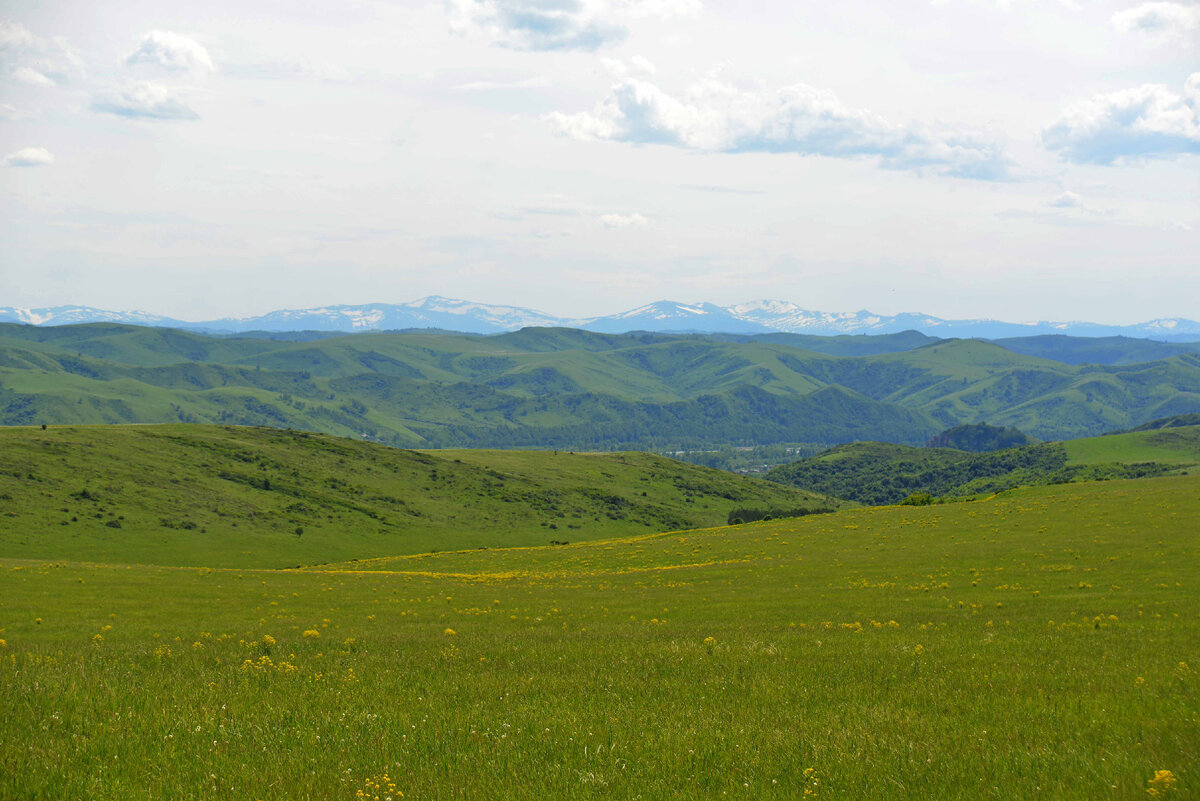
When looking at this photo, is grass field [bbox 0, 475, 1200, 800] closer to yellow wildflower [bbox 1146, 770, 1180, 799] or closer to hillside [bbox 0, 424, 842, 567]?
yellow wildflower [bbox 1146, 770, 1180, 799]

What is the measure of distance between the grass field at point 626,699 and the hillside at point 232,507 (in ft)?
311

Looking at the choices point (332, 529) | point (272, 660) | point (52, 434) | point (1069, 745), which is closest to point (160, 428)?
point (52, 434)

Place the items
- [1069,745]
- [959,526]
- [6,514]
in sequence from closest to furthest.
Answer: [1069,745]
[959,526]
[6,514]

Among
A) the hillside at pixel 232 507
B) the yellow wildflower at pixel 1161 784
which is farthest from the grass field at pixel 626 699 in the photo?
the hillside at pixel 232 507

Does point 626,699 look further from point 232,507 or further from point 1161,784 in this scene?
point 232,507

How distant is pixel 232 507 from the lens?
5664 inches

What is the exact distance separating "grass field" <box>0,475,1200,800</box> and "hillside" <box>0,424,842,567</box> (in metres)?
94.8

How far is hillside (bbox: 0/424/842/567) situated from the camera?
381ft

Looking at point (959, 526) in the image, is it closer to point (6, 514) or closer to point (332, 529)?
point (332, 529)

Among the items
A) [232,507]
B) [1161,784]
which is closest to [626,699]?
[1161,784]

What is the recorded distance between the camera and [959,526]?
62562mm

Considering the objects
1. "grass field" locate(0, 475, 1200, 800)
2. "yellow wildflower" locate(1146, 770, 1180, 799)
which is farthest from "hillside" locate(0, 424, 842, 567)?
"yellow wildflower" locate(1146, 770, 1180, 799)

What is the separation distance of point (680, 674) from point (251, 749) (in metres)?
8.14

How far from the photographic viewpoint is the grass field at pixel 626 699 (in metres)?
8.88
